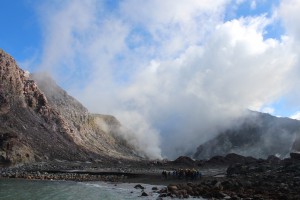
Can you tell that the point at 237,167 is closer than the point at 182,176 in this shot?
No

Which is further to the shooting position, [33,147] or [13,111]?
[13,111]

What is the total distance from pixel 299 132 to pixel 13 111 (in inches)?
4888

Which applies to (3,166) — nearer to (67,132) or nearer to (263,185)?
(67,132)

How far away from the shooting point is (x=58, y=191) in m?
47.8

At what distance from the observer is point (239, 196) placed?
1433 inches

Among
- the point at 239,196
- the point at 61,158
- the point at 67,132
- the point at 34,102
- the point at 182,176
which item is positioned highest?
the point at 34,102

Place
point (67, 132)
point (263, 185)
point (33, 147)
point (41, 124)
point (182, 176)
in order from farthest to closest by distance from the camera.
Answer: point (67, 132)
point (41, 124)
point (33, 147)
point (182, 176)
point (263, 185)

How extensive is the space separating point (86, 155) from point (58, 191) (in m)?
110

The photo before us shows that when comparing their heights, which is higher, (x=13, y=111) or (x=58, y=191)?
(x=13, y=111)

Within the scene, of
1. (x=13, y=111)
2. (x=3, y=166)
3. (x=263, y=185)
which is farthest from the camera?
(x=13, y=111)

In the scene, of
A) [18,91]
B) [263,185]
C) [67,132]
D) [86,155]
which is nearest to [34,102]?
[18,91]

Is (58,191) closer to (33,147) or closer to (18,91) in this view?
(33,147)

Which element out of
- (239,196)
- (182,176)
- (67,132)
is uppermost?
(67,132)

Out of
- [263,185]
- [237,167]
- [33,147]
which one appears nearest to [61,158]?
[33,147]
